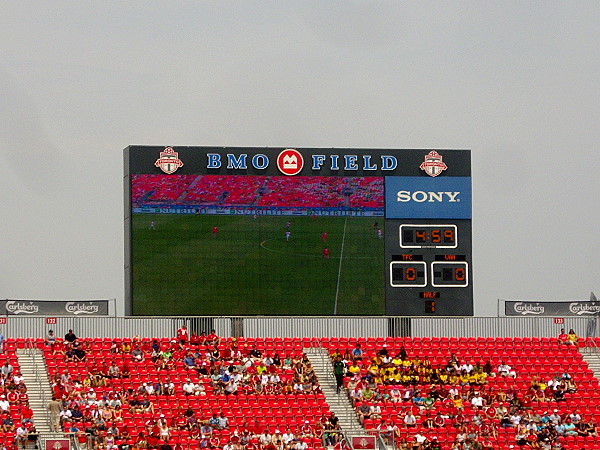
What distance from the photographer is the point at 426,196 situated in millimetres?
47500

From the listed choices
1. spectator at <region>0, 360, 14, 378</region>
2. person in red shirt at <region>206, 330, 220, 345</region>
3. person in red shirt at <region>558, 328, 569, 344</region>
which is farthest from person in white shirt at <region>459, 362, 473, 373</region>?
spectator at <region>0, 360, 14, 378</region>

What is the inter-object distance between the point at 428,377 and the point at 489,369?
2088 mm

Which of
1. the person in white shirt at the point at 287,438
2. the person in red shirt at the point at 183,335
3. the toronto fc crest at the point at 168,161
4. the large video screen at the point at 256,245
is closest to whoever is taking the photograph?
the person in white shirt at the point at 287,438

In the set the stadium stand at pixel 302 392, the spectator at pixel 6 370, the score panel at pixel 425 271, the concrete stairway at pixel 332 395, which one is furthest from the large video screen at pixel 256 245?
the spectator at pixel 6 370

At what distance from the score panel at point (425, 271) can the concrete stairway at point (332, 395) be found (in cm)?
287

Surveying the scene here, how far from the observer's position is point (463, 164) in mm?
Answer: 47656

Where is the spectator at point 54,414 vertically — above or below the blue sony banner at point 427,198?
below

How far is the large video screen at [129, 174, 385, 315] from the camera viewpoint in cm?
4575

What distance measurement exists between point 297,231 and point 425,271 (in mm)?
3939

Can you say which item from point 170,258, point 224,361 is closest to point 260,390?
point 224,361

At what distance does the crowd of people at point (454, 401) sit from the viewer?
148 feet

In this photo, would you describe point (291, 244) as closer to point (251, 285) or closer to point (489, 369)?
point (251, 285)

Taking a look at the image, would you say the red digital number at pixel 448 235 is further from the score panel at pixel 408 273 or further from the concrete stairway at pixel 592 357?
the concrete stairway at pixel 592 357

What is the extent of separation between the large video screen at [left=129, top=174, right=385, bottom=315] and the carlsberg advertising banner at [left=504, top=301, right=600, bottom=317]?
18.9 feet
